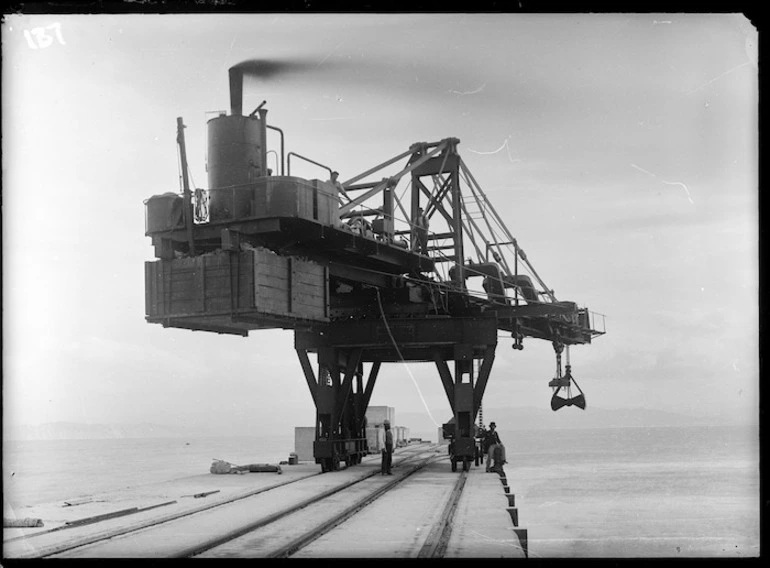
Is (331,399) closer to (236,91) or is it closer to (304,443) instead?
(304,443)

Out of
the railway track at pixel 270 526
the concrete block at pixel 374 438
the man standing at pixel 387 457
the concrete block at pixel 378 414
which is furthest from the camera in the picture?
the concrete block at pixel 378 414

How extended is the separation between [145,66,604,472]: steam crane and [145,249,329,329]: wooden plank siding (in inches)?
1.0

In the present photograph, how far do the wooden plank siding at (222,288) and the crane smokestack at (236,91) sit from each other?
3.31m

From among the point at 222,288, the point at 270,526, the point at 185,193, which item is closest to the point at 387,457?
the point at 222,288

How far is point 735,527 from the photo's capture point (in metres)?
43.9

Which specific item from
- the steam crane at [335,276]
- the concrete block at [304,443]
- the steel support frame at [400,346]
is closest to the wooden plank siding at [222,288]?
the steam crane at [335,276]

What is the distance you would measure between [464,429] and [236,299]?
11240 millimetres

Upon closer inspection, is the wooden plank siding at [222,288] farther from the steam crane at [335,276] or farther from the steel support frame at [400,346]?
the steel support frame at [400,346]

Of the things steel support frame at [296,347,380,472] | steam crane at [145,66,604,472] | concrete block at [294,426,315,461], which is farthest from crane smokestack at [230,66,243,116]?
concrete block at [294,426,315,461]

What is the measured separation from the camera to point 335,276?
23.0m

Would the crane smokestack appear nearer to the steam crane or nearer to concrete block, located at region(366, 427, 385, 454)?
the steam crane

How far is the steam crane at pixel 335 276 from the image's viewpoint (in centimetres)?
1897
